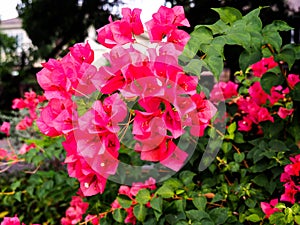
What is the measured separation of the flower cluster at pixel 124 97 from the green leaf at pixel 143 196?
1.32ft

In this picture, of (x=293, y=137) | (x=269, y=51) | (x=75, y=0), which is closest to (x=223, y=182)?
(x=293, y=137)

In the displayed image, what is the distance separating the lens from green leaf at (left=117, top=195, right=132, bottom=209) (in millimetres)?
1152

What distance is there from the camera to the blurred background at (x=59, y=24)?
87.3 inches

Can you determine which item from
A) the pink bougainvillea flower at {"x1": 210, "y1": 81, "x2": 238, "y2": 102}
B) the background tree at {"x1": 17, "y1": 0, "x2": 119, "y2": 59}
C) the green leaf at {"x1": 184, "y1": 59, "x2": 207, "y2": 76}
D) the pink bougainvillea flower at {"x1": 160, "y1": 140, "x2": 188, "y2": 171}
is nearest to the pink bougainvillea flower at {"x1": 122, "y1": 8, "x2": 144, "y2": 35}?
the green leaf at {"x1": 184, "y1": 59, "x2": 207, "y2": 76}

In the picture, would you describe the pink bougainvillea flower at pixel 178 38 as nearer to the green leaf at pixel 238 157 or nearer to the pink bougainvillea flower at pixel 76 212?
the green leaf at pixel 238 157

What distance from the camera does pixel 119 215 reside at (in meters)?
1.16

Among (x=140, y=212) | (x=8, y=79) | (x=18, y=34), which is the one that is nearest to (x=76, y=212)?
(x=140, y=212)

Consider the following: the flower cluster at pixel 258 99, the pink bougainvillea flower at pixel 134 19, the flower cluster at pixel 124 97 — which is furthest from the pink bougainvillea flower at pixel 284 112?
the pink bougainvillea flower at pixel 134 19

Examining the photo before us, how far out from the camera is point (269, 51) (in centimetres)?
111

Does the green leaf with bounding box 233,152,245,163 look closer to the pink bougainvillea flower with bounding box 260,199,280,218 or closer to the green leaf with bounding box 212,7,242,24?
the pink bougainvillea flower with bounding box 260,199,280,218

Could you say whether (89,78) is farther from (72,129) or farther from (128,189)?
(128,189)

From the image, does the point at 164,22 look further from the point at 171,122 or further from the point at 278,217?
the point at 278,217

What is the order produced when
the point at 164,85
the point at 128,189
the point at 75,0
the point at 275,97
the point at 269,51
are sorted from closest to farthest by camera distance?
the point at 164,85 < the point at 269,51 < the point at 128,189 < the point at 275,97 < the point at 75,0

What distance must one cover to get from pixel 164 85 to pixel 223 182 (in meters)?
0.73
